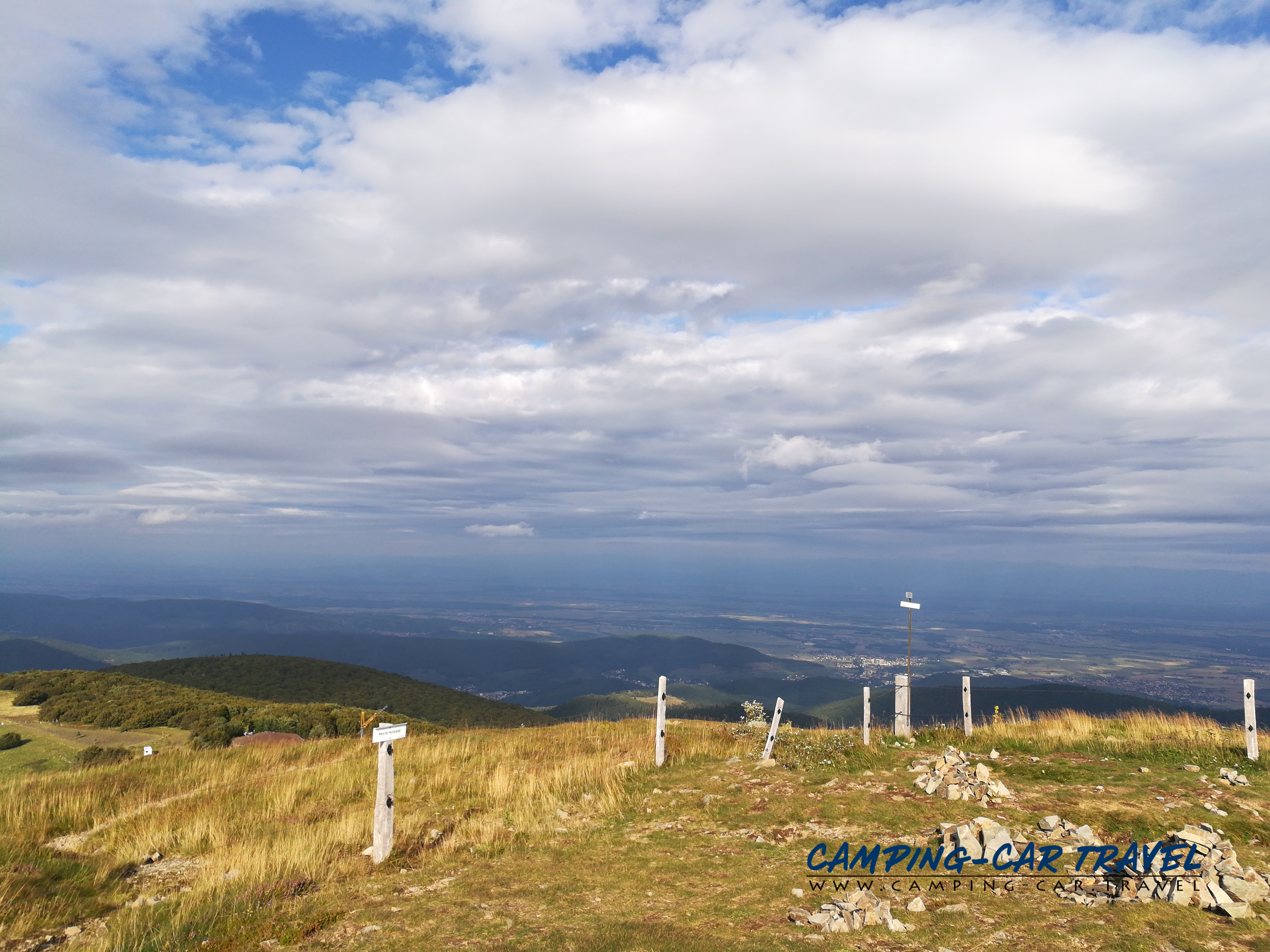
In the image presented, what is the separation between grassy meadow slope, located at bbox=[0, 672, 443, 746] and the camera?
23.6 metres

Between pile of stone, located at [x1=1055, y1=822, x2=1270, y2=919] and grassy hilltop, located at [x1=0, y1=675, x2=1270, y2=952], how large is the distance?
228 mm

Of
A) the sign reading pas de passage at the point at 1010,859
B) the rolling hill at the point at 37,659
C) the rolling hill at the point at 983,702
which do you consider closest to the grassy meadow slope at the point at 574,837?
the sign reading pas de passage at the point at 1010,859

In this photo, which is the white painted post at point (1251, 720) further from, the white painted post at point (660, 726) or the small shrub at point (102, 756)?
the small shrub at point (102, 756)

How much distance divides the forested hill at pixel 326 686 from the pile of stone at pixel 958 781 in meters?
33.1

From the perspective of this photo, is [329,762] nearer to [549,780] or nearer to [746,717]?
[549,780]

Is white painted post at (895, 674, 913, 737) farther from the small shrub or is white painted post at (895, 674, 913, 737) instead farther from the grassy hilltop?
the small shrub

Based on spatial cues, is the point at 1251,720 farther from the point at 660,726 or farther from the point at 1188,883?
the point at 660,726

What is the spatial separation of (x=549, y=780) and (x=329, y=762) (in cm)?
721

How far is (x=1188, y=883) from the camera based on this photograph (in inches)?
293

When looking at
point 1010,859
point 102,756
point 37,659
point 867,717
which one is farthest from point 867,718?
point 37,659

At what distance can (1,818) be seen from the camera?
13180mm

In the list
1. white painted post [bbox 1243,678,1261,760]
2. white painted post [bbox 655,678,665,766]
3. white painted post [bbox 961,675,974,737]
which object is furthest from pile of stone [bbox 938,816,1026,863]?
white painted post [bbox 1243,678,1261,760]

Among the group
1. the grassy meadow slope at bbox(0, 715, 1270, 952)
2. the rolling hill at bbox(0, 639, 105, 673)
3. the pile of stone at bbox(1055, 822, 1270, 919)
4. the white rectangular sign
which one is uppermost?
the white rectangular sign

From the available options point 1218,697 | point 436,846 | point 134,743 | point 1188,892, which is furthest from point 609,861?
point 1218,697
